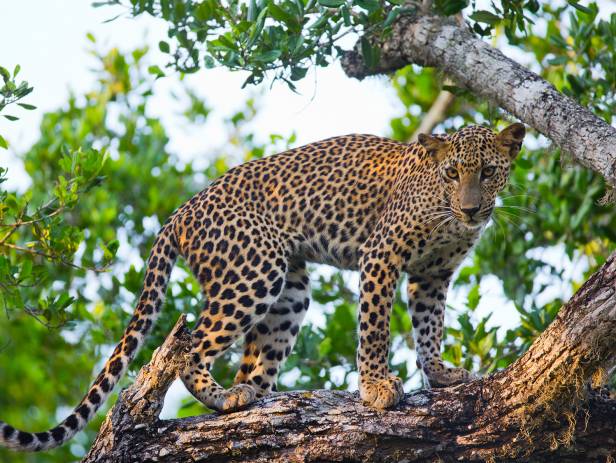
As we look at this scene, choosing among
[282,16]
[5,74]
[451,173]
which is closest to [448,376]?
[451,173]

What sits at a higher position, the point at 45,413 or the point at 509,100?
the point at 45,413

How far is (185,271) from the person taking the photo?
13.3 meters

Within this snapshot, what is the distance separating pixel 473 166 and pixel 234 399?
304cm

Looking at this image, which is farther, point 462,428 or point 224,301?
point 224,301

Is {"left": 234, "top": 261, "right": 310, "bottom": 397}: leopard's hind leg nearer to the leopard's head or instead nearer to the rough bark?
the leopard's head

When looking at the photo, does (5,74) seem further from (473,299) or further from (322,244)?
(473,299)

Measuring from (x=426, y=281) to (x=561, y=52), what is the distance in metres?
5.54

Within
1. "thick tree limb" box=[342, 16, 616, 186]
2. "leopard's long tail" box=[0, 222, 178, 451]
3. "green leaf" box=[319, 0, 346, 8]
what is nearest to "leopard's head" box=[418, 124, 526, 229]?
"thick tree limb" box=[342, 16, 616, 186]

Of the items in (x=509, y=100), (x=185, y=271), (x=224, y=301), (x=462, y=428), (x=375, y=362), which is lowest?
(x=462, y=428)

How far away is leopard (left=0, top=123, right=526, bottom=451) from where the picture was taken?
9688 mm

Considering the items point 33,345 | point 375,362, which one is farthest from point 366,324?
point 33,345

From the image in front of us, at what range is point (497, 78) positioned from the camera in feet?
30.8

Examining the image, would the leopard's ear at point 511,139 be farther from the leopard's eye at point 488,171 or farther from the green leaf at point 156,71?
the green leaf at point 156,71

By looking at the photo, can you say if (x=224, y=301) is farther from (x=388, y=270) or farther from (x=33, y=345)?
(x=33, y=345)
